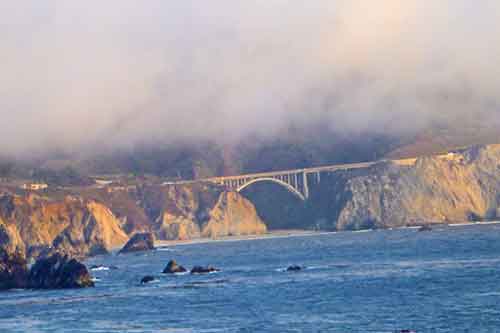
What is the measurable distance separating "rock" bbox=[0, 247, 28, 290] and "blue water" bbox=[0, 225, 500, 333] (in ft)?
20.3

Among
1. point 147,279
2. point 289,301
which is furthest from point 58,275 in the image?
point 289,301

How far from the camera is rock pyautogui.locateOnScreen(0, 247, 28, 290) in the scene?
155625mm

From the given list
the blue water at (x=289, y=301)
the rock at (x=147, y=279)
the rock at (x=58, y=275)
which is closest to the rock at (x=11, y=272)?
the rock at (x=58, y=275)

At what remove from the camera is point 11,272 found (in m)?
158

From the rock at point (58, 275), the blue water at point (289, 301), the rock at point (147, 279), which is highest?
the rock at point (58, 275)

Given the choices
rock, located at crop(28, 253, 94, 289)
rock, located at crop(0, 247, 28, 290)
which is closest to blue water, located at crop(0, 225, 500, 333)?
rock, located at crop(28, 253, 94, 289)

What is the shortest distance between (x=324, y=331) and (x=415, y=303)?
18558mm

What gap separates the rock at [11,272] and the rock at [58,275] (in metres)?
1.19

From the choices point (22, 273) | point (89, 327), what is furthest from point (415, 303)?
point (22, 273)

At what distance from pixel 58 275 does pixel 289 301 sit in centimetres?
4057

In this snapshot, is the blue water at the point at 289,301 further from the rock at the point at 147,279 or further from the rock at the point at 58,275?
the rock at the point at 58,275

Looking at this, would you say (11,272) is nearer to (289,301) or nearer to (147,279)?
(147,279)

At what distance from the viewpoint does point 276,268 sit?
17562 cm

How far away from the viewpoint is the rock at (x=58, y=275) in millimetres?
155250
